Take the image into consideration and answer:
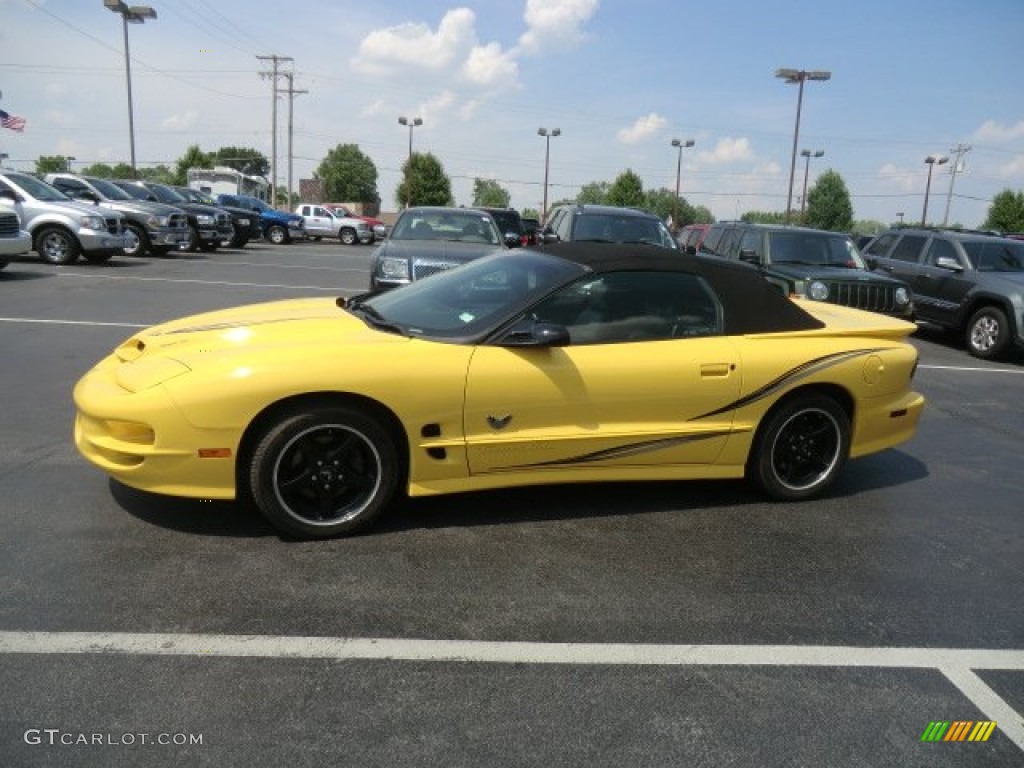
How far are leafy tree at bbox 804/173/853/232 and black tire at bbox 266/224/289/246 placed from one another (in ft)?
252

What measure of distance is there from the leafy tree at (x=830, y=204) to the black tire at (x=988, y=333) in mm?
88473

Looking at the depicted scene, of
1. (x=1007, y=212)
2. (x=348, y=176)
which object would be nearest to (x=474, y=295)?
(x=1007, y=212)

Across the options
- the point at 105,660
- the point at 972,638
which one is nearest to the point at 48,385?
the point at 105,660

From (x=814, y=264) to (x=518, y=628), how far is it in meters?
9.24

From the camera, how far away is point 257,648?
281 centimetres

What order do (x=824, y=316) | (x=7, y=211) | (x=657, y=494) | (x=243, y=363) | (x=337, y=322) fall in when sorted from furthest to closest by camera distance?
(x=7, y=211) < (x=824, y=316) < (x=657, y=494) < (x=337, y=322) < (x=243, y=363)

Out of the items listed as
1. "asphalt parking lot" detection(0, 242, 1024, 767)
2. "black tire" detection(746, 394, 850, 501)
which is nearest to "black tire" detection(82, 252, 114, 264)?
"asphalt parking lot" detection(0, 242, 1024, 767)

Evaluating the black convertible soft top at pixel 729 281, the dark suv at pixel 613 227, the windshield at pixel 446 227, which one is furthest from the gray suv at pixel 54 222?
the black convertible soft top at pixel 729 281

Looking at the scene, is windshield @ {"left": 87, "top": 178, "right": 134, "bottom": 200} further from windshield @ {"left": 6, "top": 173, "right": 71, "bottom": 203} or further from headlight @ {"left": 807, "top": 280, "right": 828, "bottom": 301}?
headlight @ {"left": 807, "top": 280, "right": 828, "bottom": 301}

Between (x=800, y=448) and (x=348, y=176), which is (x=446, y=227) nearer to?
(x=800, y=448)

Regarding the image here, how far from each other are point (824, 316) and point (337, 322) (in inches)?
121

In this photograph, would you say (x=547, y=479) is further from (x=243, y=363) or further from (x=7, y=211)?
(x=7, y=211)

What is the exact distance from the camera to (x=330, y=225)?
3641 cm

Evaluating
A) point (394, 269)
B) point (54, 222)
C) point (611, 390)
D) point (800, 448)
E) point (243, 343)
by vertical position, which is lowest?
point (800, 448)
